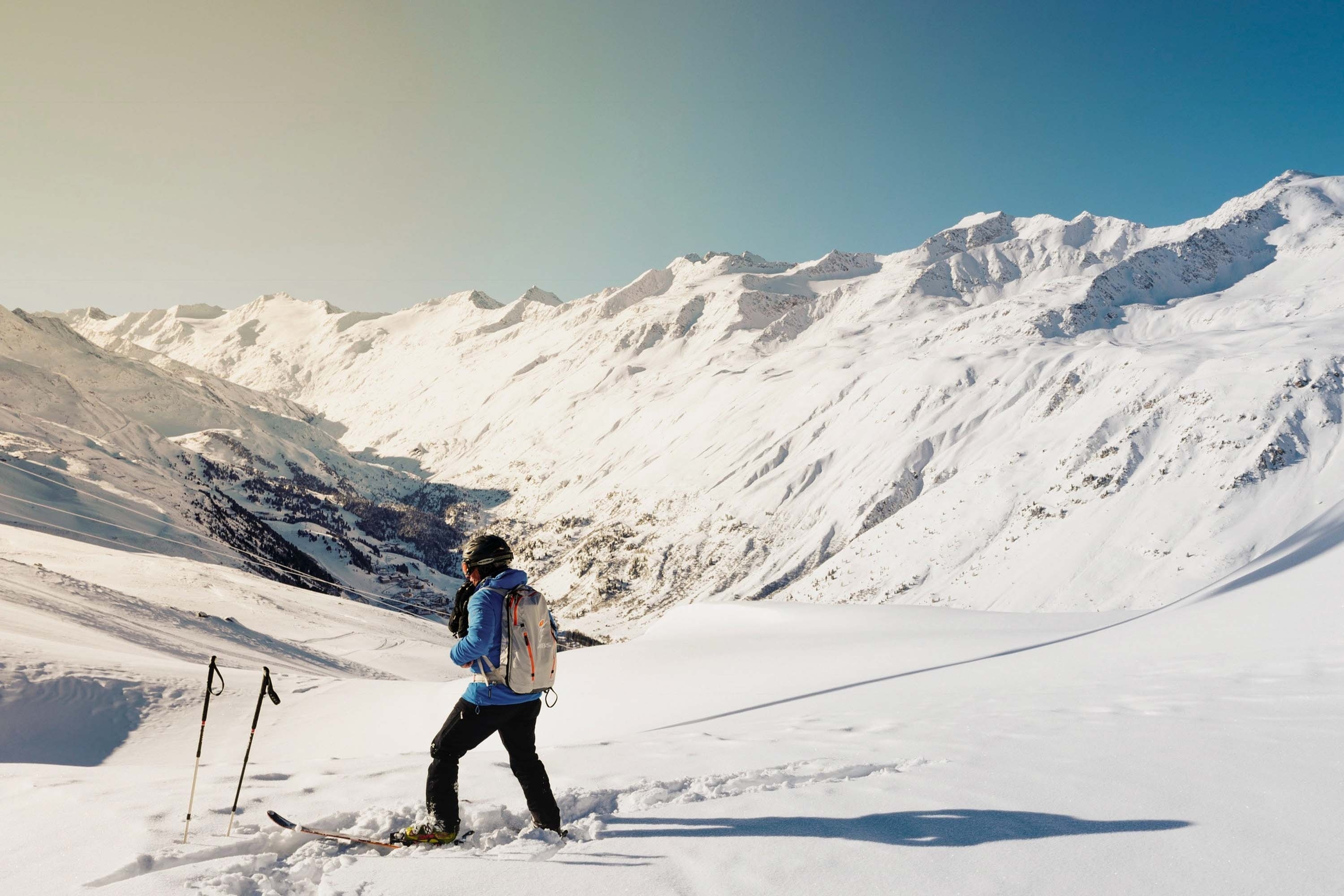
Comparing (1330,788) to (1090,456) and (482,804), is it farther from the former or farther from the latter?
A: (1090,456)

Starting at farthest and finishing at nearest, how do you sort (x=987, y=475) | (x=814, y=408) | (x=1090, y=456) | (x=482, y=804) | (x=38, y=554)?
(x=814, y=408)
(x=987, y=475)
(x=1090, y=456)
(x=38, y=554)
(x=482, y=804)

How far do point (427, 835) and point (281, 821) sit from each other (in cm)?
126

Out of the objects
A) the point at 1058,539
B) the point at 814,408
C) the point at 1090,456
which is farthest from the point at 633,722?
the point at 814,408

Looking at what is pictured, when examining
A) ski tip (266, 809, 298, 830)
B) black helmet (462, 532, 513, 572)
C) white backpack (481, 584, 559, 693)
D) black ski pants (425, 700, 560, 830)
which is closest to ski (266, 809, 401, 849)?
ski tip (266, 809, 298, 830)

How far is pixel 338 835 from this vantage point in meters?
5.25

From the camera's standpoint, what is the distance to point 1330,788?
509 cm

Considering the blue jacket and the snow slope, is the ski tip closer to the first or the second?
the snow slope

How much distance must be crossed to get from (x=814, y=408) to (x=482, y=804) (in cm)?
13915

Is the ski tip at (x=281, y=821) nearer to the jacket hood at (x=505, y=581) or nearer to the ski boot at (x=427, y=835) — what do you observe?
the ski boot at (x=427, y=835)

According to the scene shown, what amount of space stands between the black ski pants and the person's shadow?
2.06 ft

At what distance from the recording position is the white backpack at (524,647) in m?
5.46

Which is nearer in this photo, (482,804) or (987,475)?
(482,804)

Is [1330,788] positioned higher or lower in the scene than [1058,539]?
higher

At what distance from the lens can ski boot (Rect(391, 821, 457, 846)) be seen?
203 inches
